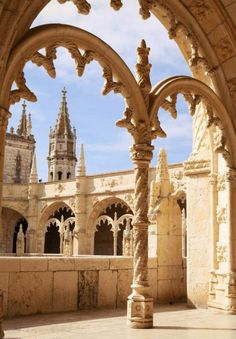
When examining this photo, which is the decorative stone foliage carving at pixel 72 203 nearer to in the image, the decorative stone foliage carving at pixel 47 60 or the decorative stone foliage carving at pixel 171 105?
the decorative stone foliage carving at pixel 171 105

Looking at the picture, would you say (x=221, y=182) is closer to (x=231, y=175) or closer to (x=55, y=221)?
(x=231, y=175)

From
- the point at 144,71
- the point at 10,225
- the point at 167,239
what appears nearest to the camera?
the point at 144,71

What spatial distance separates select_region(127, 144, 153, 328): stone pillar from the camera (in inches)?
183

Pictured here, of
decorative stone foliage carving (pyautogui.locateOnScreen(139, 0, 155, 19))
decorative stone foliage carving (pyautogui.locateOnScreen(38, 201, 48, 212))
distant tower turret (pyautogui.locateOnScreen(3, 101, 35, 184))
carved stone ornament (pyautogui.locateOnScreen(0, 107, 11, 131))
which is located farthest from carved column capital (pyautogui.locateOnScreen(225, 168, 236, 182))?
distant tower turret (pyautogui.locateOnScreen(3, 101, 35, 184))

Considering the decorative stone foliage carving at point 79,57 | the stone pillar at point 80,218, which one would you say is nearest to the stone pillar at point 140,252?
the decorative stone foliage carving at point 79,57

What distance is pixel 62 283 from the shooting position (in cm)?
579

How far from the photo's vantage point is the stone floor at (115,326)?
4.21 meters

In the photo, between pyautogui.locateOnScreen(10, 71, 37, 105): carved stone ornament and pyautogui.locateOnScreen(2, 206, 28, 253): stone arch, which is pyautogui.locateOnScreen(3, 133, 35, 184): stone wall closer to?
pyautogui.locateOnScreen(2, 206, 28, 253): stone arch

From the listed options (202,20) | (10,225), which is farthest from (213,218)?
(10,225)

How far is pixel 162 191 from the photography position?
7.30 meters

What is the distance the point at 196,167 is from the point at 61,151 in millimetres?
33865

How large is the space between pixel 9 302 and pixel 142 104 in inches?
98.1

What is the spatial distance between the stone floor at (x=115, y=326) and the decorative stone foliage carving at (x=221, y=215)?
3.57 feet

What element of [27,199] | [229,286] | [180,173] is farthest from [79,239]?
[229,286]
